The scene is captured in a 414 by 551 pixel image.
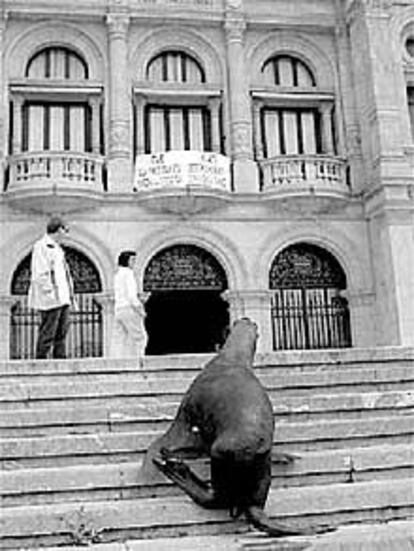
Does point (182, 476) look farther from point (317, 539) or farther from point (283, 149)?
point (283, 149)

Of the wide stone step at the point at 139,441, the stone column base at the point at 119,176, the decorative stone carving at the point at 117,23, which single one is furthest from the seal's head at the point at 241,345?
the decorative stone carving at the point at 117,23

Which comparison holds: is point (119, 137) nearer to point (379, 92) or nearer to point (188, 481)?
point (379, 92)

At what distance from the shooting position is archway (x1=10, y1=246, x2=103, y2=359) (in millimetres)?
17031

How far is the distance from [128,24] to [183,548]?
15.9 meters

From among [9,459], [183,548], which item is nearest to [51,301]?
[9,459]

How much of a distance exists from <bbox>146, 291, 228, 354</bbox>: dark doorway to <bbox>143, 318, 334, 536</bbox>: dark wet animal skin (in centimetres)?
1250

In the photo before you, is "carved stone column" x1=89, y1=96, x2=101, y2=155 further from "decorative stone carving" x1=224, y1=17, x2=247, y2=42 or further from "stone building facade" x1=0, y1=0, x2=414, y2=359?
"decorative stone carving" x1=224, y1=17, x2=247, y2=42

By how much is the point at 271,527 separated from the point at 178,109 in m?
15.0

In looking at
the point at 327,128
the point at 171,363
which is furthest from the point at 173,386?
the point at 327,128

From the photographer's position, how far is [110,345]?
16.9 metres

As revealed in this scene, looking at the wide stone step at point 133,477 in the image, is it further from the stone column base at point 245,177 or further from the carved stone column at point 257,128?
the carved stone column at point 257,128

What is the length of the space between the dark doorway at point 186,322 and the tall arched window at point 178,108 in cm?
378

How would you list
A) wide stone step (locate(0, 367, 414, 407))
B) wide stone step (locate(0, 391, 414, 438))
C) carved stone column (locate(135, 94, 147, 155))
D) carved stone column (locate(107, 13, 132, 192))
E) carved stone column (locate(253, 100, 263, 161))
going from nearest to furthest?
wide stone step (locate(0, 391, 414, 438))
wide stone step (locate(0, 367, 414, 407))
carved stone column (locate(107, 13, 132, 192))
carved stone column (locate(135, 94, 147, 155))
carved stone column (locate(253, 100, 263, 161))

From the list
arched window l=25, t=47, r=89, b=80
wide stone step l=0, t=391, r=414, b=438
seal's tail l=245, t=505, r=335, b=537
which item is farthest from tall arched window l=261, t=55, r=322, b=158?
seal's tail l=245, t=505, r=335, b=537
